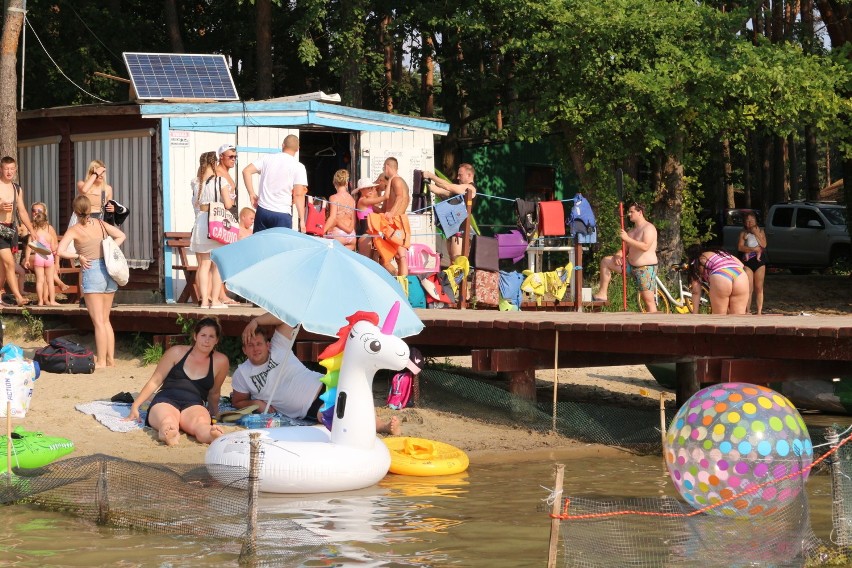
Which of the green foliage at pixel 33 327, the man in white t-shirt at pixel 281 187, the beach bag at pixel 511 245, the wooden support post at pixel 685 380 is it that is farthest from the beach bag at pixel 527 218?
the green foliage at pixel 33 327

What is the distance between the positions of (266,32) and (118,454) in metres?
18.3

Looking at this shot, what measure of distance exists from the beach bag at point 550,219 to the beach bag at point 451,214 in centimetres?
114

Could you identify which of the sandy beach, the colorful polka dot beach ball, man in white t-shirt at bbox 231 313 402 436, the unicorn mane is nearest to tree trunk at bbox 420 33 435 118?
the sandy beach

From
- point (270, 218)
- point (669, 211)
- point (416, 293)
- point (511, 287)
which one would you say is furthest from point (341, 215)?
point (669, 211)

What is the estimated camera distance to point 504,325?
11617mm

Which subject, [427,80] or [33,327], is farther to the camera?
[427,80]

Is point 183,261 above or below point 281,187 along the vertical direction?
below

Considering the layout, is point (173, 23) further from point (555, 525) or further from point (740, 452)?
point (555, 525)

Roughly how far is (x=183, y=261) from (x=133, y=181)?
58.5 inches

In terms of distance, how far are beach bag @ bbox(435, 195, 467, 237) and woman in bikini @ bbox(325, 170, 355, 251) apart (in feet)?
3.63

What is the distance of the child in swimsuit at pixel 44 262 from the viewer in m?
15.7

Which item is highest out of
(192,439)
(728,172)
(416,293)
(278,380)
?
(728,172)

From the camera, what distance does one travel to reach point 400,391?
12.0 m

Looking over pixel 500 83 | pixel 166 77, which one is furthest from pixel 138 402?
pixel 500 83
